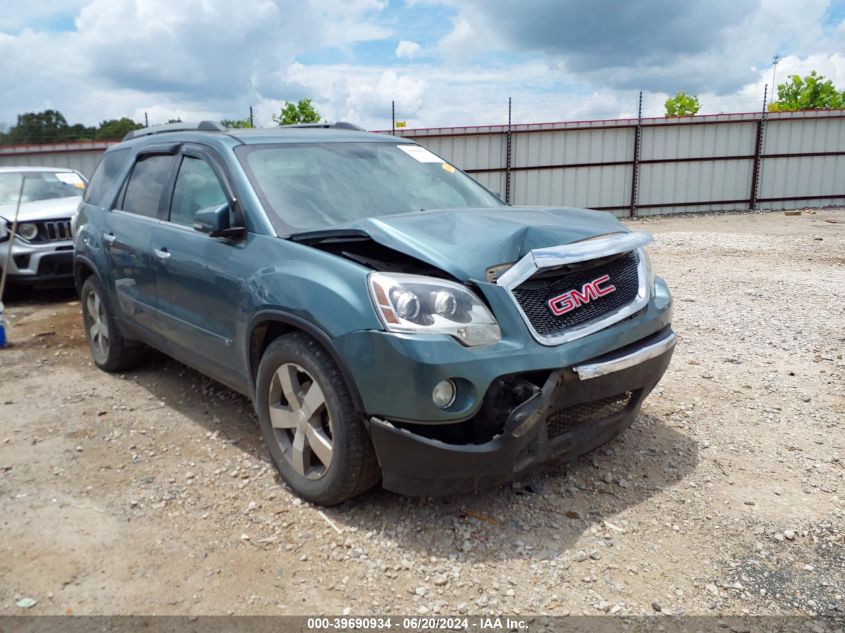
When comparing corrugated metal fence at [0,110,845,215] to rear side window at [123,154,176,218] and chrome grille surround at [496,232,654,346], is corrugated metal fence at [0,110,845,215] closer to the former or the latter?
rear side window at [123,154,176,218]

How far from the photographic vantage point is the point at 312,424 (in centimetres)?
308

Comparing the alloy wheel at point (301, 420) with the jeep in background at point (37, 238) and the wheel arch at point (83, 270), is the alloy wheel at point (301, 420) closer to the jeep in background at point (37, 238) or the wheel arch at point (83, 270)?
the wheel arch at point (83, 270)

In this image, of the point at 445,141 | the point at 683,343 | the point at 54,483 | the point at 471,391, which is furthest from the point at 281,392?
the point at 445,141

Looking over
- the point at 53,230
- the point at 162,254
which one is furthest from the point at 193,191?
the point at 53,230

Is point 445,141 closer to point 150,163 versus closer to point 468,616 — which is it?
point 150,163

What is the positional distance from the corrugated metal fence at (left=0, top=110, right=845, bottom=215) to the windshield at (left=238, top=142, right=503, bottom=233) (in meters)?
13.4

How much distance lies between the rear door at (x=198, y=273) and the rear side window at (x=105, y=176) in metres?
1.13

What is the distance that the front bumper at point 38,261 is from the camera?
7.77 meters

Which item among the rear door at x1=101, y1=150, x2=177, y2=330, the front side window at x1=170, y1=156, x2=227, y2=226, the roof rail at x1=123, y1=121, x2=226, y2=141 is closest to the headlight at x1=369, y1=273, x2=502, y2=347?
the front side window at x1=170, y1=156, x2=227, y2=226

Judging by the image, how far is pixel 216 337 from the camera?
3.65 meters

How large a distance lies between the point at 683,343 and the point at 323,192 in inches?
133

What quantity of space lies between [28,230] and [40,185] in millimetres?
1330

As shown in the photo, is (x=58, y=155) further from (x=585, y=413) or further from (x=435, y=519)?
(x=585, y=413)

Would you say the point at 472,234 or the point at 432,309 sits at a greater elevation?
the point at 472,234
